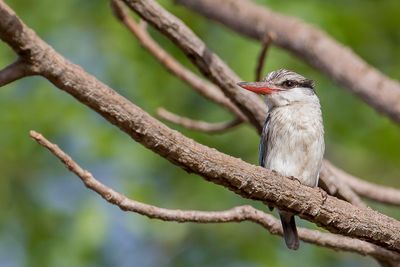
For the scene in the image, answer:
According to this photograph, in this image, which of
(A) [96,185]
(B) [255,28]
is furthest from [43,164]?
(A) [96,185]

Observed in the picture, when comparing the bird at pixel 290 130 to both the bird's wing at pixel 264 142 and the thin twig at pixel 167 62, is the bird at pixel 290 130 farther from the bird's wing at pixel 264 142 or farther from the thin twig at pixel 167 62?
the thin twig at pixel 167 62

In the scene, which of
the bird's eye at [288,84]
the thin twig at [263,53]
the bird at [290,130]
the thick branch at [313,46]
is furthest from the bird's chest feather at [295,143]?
the thick branch at [313,46]

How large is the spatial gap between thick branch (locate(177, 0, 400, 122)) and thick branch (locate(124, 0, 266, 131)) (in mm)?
782

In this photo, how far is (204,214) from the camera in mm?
3227

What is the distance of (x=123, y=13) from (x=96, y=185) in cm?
130

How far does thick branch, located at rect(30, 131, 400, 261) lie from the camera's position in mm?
2856

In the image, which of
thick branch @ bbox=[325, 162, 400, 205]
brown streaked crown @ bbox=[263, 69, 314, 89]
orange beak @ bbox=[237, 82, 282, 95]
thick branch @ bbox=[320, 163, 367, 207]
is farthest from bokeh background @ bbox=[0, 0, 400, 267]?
thick branch @ bbox=[320, 163, 367, 207]

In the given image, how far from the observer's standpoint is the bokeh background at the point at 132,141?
5.09m

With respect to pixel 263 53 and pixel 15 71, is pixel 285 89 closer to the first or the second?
pixel 263 53

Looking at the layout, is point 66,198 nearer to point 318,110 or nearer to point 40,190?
point 40,190

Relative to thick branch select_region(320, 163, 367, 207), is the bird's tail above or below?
below

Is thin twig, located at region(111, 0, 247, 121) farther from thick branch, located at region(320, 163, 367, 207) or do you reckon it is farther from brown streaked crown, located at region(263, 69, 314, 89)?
thick branch, located at region(320, 163, 367, 207)

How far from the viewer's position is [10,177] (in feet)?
18.1

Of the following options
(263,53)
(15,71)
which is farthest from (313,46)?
(15,71)
